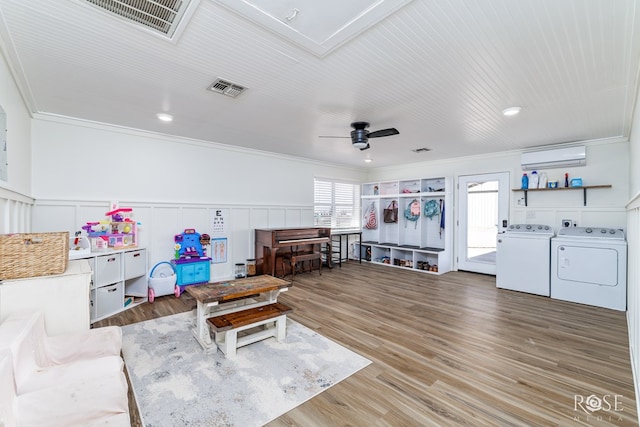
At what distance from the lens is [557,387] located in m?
2.18

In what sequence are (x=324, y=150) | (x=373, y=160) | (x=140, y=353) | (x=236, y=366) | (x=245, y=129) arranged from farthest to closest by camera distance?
(x=373, y=160), (x=324, y=150), (x=245, y=129), (x=140, y=353), (x=236, y=366)

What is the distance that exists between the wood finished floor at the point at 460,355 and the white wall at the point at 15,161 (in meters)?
1.49

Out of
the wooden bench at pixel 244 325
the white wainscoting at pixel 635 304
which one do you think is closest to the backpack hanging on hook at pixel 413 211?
the white wainscoting at pixel 635 304

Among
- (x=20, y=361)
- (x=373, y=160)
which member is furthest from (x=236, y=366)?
(x=373, y=160)

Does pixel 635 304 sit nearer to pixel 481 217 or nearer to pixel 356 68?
pixel 356 68

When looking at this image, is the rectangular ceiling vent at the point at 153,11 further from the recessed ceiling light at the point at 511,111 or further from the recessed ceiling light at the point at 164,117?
the recessed ceiling light at the point at 511,111

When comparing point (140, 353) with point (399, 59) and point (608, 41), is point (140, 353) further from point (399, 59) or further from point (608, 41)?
point (608, 41)

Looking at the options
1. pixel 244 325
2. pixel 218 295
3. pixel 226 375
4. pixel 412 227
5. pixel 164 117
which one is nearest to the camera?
pixel 226 375

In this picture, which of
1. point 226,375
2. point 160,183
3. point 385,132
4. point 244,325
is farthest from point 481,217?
point 160,183

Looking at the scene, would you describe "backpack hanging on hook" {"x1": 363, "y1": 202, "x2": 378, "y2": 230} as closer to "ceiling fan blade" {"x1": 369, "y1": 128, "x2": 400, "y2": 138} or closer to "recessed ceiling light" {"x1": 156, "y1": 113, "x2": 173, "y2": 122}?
"ceiling fan blade" {"x1": 369, "y1": 128, "x2": 400, "y2": 138}

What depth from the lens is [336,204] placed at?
746 centimetres

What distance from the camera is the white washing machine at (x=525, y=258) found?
4520 millimetres

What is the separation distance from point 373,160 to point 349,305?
3.75 meters

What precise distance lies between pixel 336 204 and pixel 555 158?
4.51 meters
